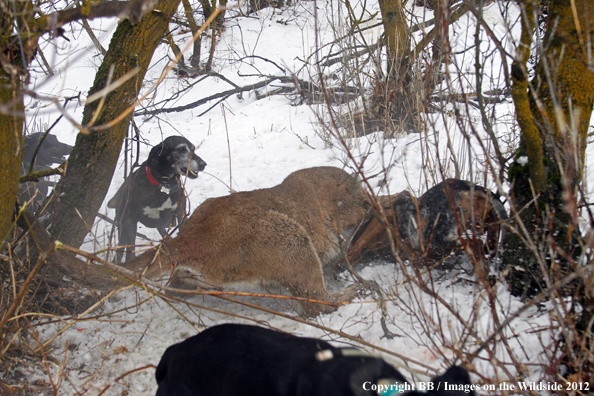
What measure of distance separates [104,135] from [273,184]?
289 cm

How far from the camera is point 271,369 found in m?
1.58

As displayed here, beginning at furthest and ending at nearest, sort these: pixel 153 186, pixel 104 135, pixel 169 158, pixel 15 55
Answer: pixel 153 186 < pixel 169 158 < pixel 104 135 < pixel 15 55

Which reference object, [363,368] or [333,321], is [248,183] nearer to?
[333,321]

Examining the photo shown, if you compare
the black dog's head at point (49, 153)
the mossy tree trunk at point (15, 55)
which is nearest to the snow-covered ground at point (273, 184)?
the mossy tree trunk at point (15, 55)

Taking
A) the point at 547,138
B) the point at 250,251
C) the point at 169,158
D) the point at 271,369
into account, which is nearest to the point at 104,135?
the point at 169,158

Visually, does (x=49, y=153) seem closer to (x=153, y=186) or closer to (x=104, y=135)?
(x=153, y=186)

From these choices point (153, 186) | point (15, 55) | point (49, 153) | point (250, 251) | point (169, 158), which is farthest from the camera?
point (49, 153)

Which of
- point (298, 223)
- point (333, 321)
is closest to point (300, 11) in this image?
point (298, 223)

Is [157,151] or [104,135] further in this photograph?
[157,151]

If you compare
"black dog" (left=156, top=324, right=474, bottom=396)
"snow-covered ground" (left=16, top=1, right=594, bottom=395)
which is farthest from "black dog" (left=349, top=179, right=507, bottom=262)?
"black dog" (left=156, top=324, right=474, bottom=396)

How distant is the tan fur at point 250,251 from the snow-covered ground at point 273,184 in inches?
9.6

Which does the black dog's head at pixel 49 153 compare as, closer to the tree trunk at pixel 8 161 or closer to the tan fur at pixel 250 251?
the tan fur at pixel 250 251

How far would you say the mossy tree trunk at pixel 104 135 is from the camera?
312 centimetres

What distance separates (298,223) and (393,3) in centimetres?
431
